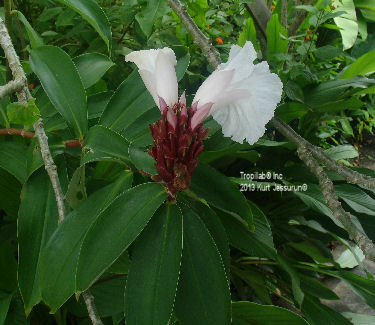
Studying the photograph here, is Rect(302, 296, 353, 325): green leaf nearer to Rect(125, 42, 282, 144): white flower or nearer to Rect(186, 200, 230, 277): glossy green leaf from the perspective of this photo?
Rect(186, 200, 230, 277): glossy green leaf

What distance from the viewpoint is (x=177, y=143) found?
26.2 inches

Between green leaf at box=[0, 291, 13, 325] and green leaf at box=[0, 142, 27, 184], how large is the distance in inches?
10.9

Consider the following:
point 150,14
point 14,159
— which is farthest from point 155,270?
point 150,14

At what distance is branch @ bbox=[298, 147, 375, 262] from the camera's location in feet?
2.09

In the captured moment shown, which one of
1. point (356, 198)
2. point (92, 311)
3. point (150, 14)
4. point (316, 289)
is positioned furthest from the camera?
point (316, 289)

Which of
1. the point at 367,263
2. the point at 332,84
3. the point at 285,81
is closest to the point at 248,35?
the point at 285,81

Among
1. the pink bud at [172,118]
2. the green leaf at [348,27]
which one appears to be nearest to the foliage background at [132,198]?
the pink bud at [172,118]

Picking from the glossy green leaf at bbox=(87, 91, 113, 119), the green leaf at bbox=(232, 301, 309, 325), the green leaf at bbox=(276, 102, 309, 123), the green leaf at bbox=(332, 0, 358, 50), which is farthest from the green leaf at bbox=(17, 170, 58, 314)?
the green leaf at bbox=(332, 0, 358, 50)

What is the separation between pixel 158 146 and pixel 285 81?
867 mm

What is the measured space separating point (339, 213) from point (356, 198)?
61 cm

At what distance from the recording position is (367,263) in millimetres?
2004

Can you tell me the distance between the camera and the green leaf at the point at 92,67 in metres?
Result: 1.00

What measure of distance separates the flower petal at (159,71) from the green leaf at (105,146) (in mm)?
131

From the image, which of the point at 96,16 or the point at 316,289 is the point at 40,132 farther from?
the point at 316,289
